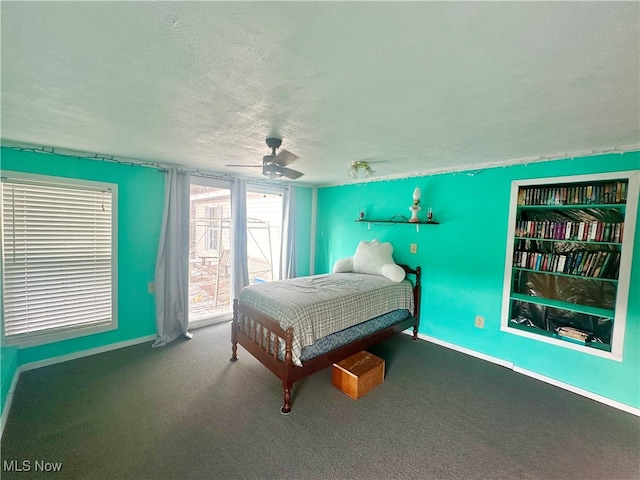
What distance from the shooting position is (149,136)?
222 cm

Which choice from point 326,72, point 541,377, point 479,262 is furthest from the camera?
point 479,262

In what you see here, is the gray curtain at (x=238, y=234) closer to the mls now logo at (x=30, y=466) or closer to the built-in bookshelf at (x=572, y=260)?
the mls now logo at (x=30, y=466)

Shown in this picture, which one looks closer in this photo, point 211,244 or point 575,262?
point 575,262

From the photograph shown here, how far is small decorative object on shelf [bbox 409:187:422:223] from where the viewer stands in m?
3.43

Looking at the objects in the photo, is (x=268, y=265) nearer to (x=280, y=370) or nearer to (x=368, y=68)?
(x=280, y=370)

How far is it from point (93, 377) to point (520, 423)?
12.5 feet

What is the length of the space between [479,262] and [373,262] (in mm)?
1304

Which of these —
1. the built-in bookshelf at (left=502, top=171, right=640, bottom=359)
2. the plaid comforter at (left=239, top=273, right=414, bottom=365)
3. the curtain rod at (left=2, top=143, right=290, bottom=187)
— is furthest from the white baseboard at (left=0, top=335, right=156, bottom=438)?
the built-in bookshelf at (left=502, top=171, right=640, bottom=359)

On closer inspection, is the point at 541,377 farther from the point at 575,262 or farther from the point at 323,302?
the point at 323,302

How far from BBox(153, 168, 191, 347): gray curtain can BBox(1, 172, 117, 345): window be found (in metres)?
0.48

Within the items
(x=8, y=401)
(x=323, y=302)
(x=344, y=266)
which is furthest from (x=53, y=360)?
(x=344, y=266)

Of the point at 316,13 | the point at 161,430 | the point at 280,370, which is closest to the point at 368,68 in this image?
the point at 316,13

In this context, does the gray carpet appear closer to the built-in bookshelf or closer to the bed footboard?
the bed footboard

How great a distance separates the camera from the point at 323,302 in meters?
2.52
